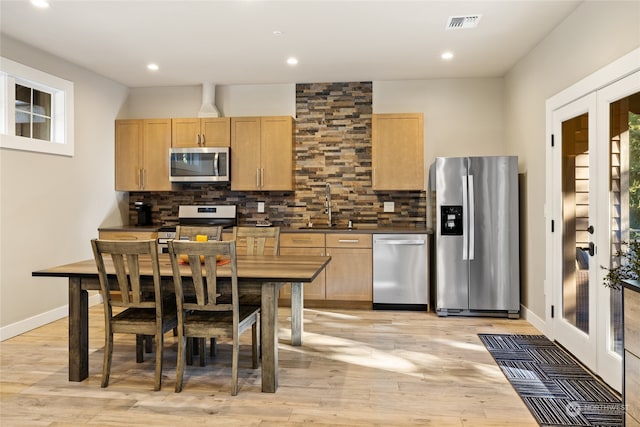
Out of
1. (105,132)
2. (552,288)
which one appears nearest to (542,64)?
(552,288)

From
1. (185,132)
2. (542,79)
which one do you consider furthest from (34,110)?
(542,79)

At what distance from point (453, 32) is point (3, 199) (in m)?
4.27

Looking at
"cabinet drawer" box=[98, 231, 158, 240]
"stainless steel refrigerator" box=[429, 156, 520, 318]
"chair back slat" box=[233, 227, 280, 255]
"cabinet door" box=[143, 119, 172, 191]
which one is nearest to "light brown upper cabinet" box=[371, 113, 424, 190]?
"stainless steel refrigerator" box=[429, 156, 520, 318]

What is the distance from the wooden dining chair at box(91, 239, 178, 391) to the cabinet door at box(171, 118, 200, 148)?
2.85 metres

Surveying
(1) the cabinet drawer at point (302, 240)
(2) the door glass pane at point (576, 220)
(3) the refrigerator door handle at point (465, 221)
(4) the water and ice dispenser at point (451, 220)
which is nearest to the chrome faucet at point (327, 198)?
(1) the cabinet drawer at point (302, 240)

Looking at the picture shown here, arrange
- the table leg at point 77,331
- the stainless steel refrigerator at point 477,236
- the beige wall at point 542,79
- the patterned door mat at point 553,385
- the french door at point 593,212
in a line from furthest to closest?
the stainless steel refrigerator at point 477,236, the table leg at point 77,331, the beige wall at point 542,79, the french door at point 593,212, the patterned door mat at point 553,385

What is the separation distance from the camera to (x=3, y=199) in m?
3.98

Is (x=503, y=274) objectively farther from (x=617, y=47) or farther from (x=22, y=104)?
(x=22, y=104)

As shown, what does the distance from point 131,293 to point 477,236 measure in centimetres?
336

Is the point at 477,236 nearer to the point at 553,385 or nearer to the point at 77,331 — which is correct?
the point at 553,385

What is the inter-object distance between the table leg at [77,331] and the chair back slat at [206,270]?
0.74 m

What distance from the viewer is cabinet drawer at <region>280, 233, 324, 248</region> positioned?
5.02 meters

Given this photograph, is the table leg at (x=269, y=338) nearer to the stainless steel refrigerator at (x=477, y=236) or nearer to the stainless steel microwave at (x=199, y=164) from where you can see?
the stainless steel refrigerator at (x=477, y=236)

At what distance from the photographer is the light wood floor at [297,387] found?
2.47 metres
